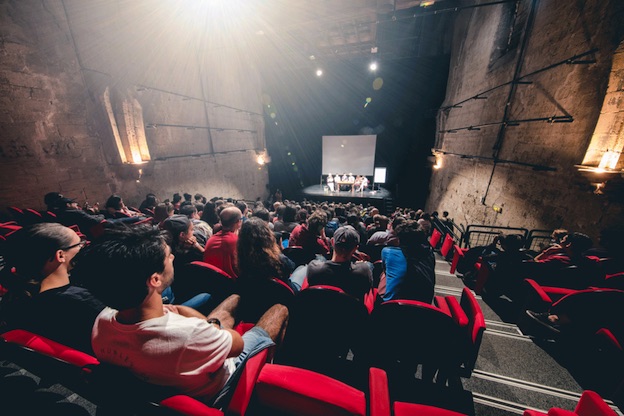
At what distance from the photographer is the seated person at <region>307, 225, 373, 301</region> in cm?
188

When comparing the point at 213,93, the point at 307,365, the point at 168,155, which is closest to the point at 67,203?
the point at 168,155

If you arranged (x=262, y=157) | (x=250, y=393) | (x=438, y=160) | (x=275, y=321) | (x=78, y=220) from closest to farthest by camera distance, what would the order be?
(x=250, y=393) → (x=275, y=321) → (x=78, y=220) → (x=438, y=160) → (x=262, y=157)

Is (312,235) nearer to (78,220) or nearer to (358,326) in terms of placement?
(358,326)

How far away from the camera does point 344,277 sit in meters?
1.88

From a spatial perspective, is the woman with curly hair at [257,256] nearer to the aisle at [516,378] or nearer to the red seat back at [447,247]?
the aisle at [516,378]

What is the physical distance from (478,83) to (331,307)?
879 cm

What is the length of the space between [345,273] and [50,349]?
5.96ft

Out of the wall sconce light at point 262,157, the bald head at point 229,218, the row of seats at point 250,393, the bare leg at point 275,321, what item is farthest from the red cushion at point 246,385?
the wall sconce light at point 262,157

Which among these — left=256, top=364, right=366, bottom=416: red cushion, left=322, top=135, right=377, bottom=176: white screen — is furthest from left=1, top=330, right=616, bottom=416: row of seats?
left=322, top=135, right=377, bottom=176: white screen

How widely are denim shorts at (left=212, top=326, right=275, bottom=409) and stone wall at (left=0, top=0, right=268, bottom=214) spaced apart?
6051 millimetres

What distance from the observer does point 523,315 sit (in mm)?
2441

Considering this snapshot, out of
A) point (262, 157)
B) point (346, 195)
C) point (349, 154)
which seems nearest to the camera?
point (346, 195)

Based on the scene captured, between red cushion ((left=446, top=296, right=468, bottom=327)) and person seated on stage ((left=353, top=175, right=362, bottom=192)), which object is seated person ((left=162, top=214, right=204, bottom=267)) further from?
person seated on stage ((left=353, top=175, right=362, bottom=192))

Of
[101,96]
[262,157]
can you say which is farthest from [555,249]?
[262,157]
